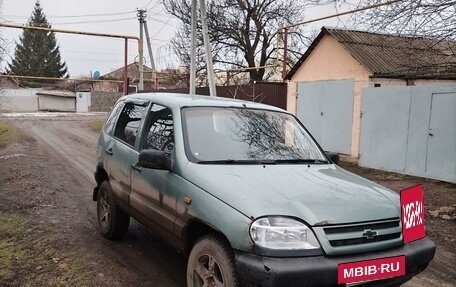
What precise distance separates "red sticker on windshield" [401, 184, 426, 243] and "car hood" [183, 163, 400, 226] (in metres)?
0.07

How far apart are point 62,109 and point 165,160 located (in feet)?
146

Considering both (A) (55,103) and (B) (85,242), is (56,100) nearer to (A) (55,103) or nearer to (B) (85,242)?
(A) (55,103)

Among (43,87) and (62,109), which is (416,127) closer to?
(62,109)

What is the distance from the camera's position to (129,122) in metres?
5.03

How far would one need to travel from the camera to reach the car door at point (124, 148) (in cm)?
461

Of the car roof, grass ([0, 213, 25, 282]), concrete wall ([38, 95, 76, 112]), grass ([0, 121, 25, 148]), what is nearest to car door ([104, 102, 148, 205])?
the car roof

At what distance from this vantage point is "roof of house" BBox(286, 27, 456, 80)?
816cm

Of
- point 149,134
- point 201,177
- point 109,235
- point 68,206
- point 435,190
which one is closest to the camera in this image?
point 201,177

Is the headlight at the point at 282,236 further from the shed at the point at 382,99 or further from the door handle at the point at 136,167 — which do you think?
the shed at the point at 382,99

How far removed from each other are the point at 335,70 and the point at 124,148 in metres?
8.89

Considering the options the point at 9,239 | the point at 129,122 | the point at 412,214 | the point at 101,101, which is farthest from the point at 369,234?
the point at 101,101

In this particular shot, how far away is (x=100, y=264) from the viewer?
446cm

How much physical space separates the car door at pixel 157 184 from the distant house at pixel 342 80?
726cm

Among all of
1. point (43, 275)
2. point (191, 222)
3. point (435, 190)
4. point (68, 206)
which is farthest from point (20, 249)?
point (435, 190)
